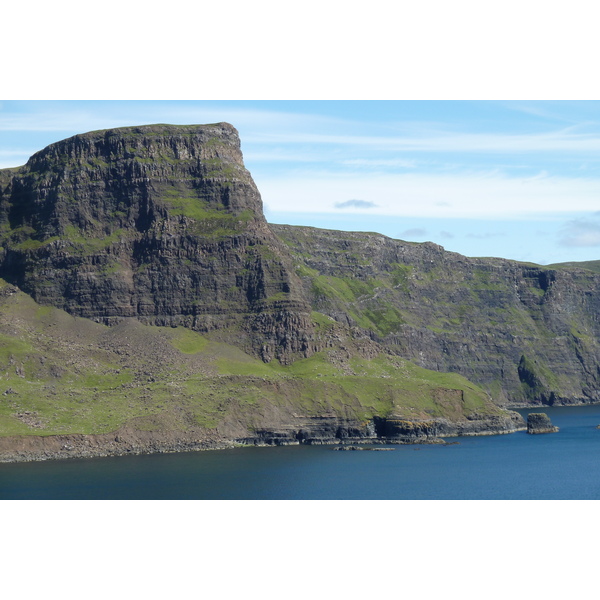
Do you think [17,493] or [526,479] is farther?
[526,479]

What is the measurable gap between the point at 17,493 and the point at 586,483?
4111 inches

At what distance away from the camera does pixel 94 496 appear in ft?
540

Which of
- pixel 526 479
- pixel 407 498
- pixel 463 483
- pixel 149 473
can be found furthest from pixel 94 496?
pixel 526 479

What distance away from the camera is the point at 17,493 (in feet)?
551

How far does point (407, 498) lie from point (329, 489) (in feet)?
51.0

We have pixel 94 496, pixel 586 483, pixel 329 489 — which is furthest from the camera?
pixel 586 483

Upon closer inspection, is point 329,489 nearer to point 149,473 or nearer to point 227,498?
point 227,498

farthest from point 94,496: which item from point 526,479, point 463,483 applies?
point 526,479

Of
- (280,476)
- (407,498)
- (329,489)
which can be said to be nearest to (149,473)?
(280,476)

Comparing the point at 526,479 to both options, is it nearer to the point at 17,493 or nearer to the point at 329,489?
the point at 329,489

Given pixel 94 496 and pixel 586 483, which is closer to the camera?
pixel 94 496

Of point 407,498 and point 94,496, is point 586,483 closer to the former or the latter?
point 407,498

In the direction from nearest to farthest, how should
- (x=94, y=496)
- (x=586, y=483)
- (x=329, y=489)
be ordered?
(x=94, y=496) → (x=329, y=489) → (x=586, y=483)

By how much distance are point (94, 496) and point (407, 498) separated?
2062 inches
